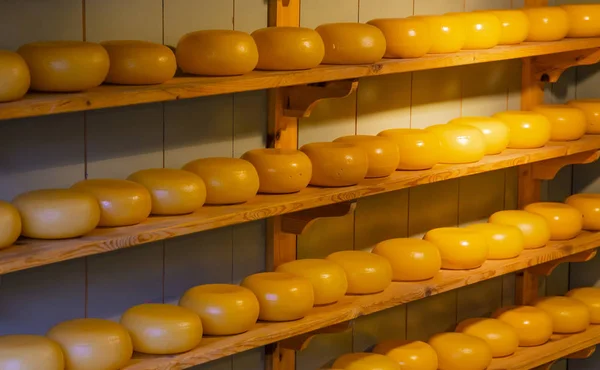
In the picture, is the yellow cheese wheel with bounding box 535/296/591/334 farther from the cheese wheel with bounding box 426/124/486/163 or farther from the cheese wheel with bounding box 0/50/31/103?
the cheese wheel with bounding box 0/50/31/103

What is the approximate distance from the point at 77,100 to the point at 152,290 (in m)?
0.87

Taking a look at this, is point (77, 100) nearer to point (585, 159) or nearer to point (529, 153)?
point (529, 153)

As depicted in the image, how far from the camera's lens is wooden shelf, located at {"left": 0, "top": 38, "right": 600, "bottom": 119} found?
2283mm

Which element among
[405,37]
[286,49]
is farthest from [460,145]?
[286,49]

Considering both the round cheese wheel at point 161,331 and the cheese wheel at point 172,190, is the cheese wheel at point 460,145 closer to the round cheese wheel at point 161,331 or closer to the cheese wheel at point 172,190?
the cheese wheel at point 172,190

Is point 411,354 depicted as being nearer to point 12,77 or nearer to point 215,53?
point 215,53

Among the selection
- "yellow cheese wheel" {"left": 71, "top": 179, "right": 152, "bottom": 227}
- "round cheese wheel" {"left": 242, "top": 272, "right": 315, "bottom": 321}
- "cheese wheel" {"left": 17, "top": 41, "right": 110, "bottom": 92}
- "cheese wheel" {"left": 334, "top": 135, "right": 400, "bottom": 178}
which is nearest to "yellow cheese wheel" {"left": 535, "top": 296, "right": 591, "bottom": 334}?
"cheese wheel" {"left": 334, "top": 135, "right": 400, "bottom": 178}

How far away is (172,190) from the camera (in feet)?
9.00

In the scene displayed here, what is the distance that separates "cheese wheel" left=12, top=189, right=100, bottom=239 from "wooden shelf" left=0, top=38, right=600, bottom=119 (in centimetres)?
25

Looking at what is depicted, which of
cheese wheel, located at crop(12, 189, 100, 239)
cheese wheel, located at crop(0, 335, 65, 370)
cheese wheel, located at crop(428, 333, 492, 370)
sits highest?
cheese wheel, located at crop(12, 189, 100, 239)

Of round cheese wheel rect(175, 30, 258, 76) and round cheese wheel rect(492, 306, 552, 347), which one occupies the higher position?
round cheese wheel rect(175, 30, 258, 76)

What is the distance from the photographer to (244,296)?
2.93 metres

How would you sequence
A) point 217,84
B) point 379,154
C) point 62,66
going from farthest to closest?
1. point 379,154
2. point 217,84
3. point 62,66

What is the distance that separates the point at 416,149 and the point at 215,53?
934mm
